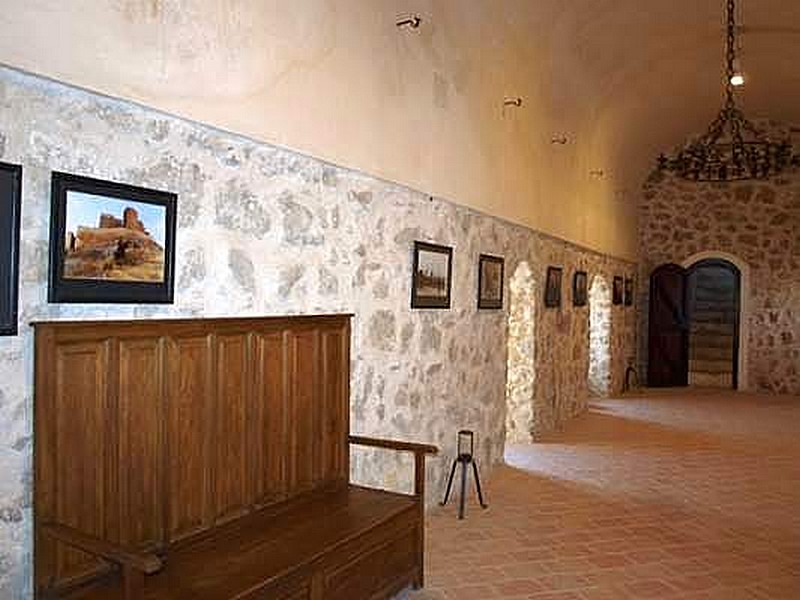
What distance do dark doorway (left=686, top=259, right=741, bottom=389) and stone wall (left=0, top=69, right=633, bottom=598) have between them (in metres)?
8.69

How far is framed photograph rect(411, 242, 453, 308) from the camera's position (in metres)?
4.45

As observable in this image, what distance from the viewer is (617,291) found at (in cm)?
1045

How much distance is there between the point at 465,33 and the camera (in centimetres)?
496

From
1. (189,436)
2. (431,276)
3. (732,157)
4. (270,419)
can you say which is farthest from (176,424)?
(732,157)

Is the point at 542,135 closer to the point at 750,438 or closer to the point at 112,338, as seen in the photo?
the point at 750,438

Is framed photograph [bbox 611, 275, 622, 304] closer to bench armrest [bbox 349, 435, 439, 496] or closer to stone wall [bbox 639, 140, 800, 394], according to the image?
stone wall [bbox 639, 140, 800, 394]

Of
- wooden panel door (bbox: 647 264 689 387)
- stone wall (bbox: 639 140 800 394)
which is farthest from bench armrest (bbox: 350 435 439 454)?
stone wall (bbox: 639 140 800 394)

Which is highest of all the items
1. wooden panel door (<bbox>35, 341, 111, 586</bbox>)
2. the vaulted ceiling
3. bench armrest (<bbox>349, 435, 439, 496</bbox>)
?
the vaulted ceiling

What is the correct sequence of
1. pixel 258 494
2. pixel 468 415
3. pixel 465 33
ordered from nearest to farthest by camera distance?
pixel 258 494 → pixel 465 33 → pixel 468 415

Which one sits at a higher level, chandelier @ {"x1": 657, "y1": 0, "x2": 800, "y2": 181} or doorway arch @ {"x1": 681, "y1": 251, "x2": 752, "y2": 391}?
chandelier @ {"x1": 657, "y1": 0, "x2": 800, "y2": 181}

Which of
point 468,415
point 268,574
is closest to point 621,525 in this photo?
point 468,415

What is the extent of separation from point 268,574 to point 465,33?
390cm

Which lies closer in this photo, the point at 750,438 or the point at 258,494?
the point at 258,494

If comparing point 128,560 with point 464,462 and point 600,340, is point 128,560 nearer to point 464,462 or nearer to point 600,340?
point 464,462
